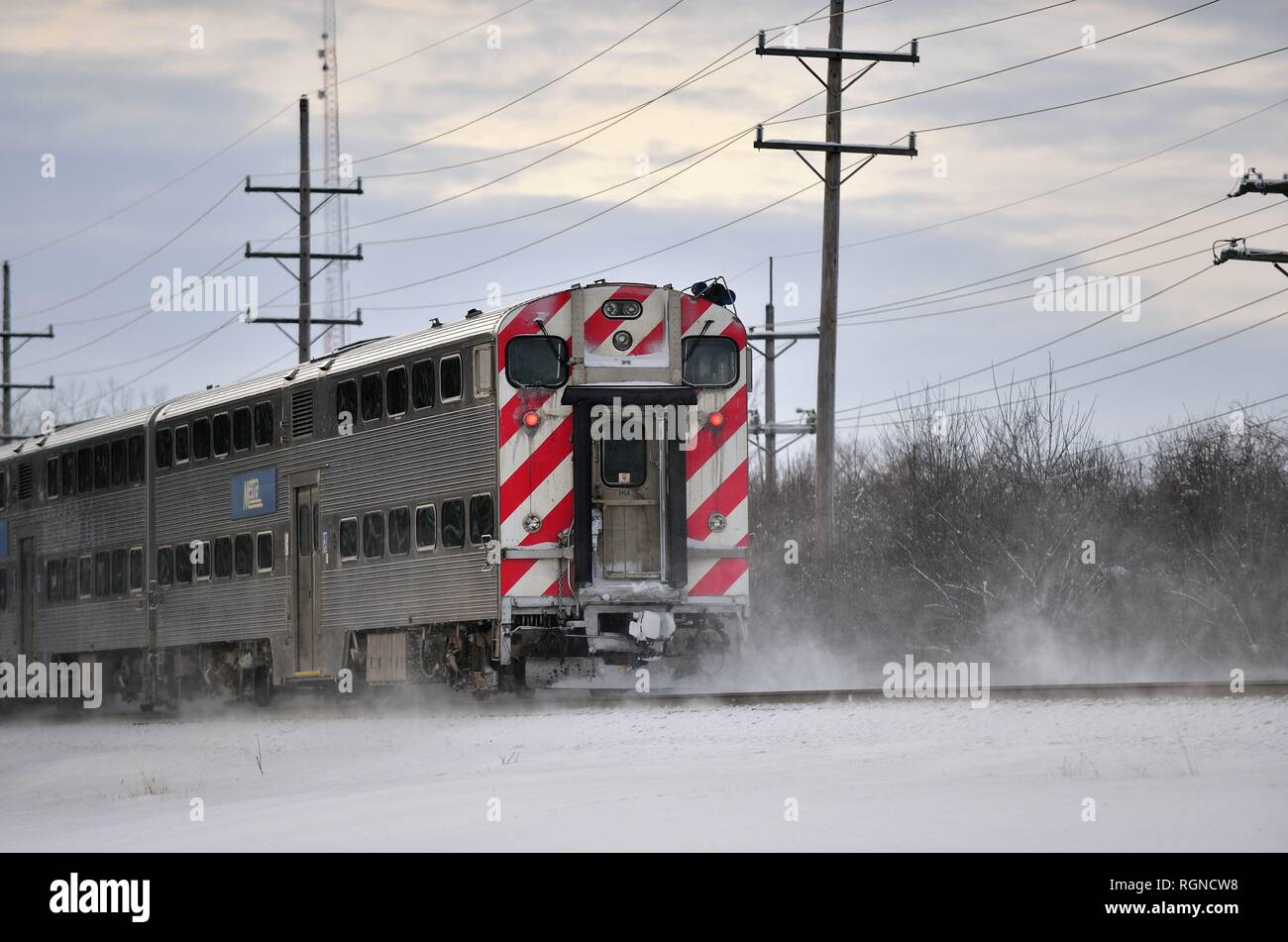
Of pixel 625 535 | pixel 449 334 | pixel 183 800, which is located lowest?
pixel 183 800

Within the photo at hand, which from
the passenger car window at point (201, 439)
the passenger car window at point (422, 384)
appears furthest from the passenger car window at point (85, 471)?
the passenger car window at point (422, 384)

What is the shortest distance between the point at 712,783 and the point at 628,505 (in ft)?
27.4

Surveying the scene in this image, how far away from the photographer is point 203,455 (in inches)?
1120

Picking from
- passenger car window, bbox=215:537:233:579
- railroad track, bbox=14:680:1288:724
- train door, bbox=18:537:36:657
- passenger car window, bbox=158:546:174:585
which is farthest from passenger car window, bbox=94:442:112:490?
passenger car window, bbox=215:537:233:579

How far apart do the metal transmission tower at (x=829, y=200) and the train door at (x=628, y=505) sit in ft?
25.7

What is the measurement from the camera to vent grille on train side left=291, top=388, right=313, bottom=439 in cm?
2545

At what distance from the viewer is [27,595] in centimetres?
3506

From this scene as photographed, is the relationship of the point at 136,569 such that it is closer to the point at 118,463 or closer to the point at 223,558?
the point at 118,463

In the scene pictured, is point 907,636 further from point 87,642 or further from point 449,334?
point 87,642

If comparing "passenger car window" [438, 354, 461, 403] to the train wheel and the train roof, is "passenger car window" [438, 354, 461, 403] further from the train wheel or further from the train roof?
the train wheel

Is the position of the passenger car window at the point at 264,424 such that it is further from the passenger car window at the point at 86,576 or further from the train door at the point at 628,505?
the train door at the point at 628,505

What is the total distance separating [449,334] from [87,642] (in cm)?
1321

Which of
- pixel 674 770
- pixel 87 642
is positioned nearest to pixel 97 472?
pixel 87 642
